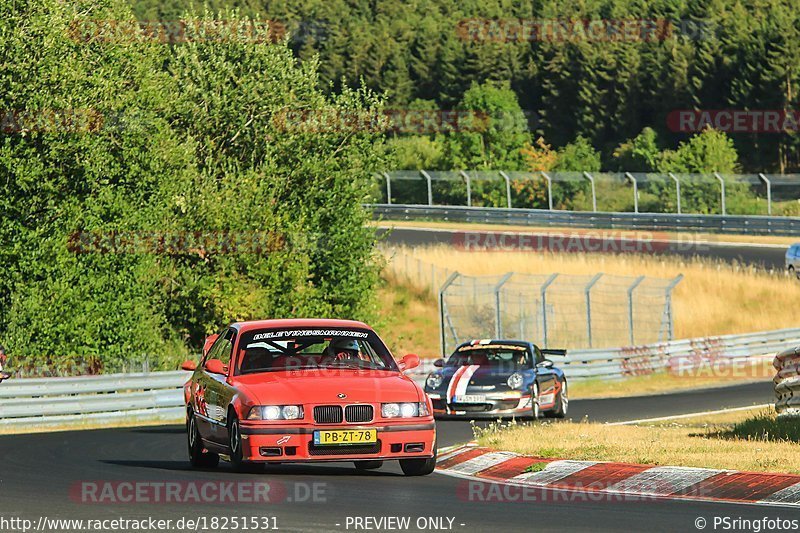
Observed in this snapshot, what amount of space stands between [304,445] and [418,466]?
1206 mm

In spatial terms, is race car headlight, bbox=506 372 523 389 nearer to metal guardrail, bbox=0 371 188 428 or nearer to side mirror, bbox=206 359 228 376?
metal guardrail, bbox=0 371 188 428

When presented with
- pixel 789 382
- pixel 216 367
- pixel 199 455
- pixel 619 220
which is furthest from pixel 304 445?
pixel 619 220

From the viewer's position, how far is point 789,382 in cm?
1630

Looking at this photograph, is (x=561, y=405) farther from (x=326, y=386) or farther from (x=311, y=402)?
(x=311, y=402)

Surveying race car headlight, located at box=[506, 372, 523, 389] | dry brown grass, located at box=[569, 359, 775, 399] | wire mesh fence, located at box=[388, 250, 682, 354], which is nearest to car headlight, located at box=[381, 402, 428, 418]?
race car headlight, located at box=[506, 372, 523, 389]

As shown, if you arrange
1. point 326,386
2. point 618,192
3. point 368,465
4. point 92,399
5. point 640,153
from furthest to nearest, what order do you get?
point 640,153
point 618,192
point 92,399
point 368,465
point 326,386

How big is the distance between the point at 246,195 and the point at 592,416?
13.8 m

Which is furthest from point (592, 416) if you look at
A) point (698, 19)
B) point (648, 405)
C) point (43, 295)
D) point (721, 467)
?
point (698, 19)

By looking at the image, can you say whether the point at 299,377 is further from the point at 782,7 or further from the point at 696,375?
the point at 782,7

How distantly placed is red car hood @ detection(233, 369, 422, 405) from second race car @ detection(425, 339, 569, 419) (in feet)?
27.8

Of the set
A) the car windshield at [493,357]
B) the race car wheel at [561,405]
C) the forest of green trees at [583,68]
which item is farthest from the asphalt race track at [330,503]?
the forest of green trees at [583,68]

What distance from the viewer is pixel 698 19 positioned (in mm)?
98000

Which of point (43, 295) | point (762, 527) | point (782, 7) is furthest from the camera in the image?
point (782, 7)

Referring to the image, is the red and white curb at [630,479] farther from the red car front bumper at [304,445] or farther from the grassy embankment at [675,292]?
the grassy embankment at [675,292]
